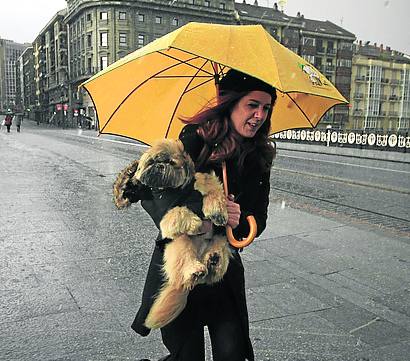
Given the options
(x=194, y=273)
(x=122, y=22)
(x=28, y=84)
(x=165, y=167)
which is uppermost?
(x=122, y=22)

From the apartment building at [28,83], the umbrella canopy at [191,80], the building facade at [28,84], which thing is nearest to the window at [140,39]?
the umbrella canopy at [191,80]

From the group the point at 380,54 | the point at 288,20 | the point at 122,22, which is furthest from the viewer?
Result: the point at 380,54

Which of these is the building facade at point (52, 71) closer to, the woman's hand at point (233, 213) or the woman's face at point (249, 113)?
the woman's face at point (249, 113)

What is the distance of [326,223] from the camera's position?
7055mm

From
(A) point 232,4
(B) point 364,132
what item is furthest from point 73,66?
(B) point 364,132

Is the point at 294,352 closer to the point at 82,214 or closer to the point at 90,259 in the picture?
the point at 90,259

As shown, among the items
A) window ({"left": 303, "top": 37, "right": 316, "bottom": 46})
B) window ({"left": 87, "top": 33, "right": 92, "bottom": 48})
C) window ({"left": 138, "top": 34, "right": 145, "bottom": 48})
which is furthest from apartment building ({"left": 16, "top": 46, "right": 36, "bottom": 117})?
window ({"left": 303, "top": 37, "right": 316, "bottom": 46})

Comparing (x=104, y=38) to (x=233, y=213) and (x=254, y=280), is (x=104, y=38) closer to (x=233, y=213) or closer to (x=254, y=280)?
(x=254, y=280)

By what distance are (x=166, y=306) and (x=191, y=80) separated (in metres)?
1.42

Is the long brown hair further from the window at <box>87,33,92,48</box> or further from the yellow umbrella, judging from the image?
the window at <box>87,33,92,48</box>

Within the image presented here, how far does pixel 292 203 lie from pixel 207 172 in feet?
23.0

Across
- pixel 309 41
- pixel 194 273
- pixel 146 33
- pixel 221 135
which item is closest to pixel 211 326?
pixel 194 273

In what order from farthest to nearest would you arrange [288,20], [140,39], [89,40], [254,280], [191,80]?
[288,20] → [89,40] → [140,39] → [254,280] → [191,80]

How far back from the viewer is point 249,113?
82.8 inches
